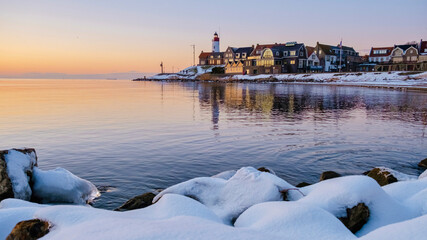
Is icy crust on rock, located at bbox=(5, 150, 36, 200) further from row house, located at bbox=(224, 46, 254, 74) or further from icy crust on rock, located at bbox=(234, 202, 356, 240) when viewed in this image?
row house, located at bbox=(224, 46, 254, 74)

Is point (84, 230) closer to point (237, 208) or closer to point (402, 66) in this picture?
point (237, 208)

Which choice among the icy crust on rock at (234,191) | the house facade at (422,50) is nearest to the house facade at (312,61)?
the house facade at (422,50)

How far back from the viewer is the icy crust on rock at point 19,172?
6.55 meters

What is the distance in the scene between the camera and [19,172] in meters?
6.80

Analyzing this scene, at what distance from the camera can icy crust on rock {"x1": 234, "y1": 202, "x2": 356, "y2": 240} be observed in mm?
3826

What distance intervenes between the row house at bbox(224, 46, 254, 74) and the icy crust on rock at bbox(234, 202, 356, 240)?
359 feet

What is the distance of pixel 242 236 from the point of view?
133 inches

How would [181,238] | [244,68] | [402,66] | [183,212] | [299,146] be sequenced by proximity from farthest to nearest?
[244,68], [402,66], [299,146], [183,212], [181,238]

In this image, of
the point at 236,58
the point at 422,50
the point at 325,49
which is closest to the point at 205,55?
the point at 236,58

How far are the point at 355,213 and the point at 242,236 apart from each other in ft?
8.07

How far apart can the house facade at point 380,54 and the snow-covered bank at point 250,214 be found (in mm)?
107804

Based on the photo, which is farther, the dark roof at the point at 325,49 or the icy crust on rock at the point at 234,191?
the dark roof at the point at 325,49

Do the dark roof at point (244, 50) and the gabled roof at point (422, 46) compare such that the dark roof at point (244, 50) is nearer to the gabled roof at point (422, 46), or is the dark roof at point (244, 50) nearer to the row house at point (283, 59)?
the row house at point (283, 59)

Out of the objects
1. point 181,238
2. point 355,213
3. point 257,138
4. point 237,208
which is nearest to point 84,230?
point 181,238
